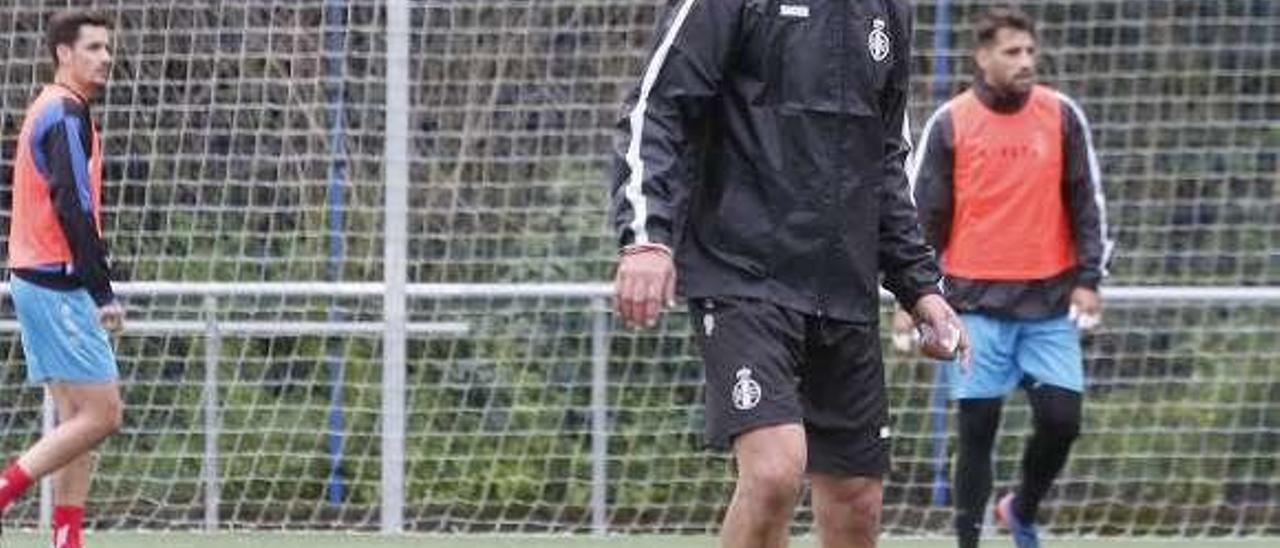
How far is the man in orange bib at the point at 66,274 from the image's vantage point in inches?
369

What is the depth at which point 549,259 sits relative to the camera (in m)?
11.9

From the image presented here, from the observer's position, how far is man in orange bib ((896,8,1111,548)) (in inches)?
369

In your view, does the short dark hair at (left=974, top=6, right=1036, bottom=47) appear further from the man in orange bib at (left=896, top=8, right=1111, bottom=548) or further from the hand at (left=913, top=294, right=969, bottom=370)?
the hand at (left=913, top=294, right=969, bottom=370)

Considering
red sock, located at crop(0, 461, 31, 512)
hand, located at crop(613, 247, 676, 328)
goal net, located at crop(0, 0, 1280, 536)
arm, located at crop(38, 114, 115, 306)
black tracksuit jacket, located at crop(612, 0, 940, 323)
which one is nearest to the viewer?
hand, located at crop(613, 247, 676, 328)

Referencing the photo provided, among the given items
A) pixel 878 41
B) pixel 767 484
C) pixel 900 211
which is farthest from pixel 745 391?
pixel 878 41

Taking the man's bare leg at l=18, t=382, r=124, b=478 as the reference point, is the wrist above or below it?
above

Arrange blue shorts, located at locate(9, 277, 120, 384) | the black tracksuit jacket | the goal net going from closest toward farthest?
the black tracksuit jacket < blue shorts, located at locate(9, 277, 120, 384) < the goal net

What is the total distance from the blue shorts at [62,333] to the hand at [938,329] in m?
3.65

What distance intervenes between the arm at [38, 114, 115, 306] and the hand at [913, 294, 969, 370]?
3.46 m

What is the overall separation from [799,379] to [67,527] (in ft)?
12.4

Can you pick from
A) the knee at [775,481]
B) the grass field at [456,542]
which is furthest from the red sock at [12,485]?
the knee at [775,481]

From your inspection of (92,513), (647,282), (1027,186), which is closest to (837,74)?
(647,282)

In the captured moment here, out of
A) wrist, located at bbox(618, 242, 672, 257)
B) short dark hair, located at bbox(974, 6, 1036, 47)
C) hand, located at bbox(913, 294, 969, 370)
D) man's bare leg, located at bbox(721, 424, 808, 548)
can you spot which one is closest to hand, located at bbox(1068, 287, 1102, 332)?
short dark hair, located at bbox(974, 6, 1036, 47)

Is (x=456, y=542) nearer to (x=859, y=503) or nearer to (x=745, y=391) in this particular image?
(x=859, y=503)
